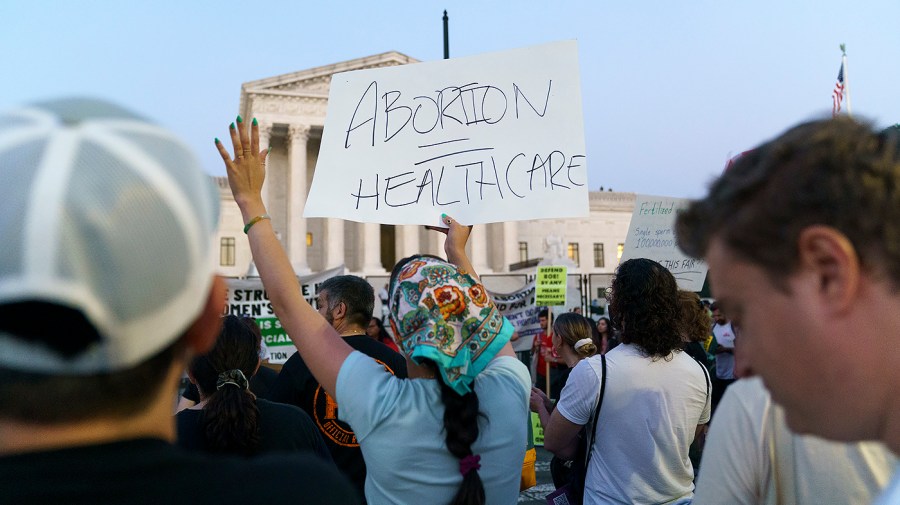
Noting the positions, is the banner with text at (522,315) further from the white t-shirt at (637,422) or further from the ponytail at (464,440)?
the ponytail at (464,440)

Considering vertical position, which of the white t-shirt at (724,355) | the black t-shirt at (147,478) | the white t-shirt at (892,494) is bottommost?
the white t-shirt at (724,355)

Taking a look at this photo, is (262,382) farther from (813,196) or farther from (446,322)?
(813,196)

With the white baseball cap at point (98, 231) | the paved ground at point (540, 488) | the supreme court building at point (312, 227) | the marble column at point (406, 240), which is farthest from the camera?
the marble column at point (406, 240)

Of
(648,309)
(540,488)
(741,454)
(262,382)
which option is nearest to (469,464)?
(741,454)

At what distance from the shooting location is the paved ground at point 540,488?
629 cm

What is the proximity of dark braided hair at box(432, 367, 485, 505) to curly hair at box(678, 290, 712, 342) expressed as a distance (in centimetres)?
149

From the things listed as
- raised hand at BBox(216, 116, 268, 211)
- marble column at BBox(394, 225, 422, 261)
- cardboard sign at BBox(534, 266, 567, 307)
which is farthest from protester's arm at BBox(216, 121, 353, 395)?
marble column at BBox(394, 225, 422, 261)

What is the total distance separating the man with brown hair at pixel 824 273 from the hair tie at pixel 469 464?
0.98 m

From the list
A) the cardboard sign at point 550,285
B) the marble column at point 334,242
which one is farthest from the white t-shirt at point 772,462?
the marble column at point 334,242

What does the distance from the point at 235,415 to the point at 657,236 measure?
689 cm

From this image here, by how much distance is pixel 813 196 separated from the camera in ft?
3.05

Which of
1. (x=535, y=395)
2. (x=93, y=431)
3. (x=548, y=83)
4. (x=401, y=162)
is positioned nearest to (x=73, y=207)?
(x=93, y=431)

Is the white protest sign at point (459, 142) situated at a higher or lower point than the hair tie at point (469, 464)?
higher

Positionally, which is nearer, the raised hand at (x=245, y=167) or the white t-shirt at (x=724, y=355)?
the raised hand at (x=245, y=167)
